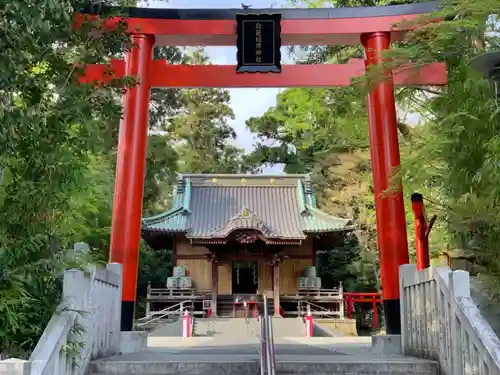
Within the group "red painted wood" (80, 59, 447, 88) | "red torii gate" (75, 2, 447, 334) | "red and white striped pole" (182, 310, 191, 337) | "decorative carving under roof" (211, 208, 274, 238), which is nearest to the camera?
"red torii gate" (75, 2, 447, 334)

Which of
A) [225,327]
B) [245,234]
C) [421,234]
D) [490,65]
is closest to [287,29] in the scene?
[421,234]

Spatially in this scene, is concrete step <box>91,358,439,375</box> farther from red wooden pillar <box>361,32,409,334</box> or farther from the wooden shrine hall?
the wooden shrine hall

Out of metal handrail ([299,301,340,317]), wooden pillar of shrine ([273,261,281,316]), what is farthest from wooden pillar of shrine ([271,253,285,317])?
metal handrail ([299,301,340,317])

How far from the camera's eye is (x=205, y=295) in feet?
57.3

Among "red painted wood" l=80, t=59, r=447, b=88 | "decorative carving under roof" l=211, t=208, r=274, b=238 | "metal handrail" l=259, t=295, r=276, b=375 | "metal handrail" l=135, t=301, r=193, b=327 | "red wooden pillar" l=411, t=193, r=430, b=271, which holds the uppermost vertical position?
"red painted wood" l=80, t=59, r=447, b=88

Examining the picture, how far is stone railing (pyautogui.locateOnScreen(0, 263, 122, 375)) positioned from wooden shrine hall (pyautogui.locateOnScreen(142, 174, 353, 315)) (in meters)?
10.6

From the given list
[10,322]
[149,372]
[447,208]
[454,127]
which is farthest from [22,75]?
[447,208]

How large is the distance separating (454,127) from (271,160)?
2304cm

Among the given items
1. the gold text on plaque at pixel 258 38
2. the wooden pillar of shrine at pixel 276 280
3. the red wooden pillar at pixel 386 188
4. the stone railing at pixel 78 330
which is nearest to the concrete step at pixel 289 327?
the wooden pillar of shrine at pixel 276 280

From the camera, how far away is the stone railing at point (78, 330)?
3450 mm

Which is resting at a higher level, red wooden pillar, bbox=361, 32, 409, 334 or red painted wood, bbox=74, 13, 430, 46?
red painted wood, bbox=74, 13, 430, 46

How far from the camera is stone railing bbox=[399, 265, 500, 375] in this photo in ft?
12.1

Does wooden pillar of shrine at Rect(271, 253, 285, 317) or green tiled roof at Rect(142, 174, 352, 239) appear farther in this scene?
green tiled roof at Rect(142, 174, 352, 239)

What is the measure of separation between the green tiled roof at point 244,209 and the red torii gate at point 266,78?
8.78 metres
